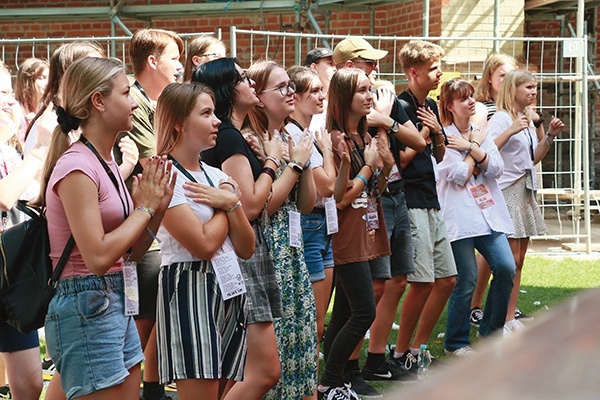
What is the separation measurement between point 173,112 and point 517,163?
3.92 meters

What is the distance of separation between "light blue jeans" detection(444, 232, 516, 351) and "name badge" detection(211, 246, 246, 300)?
2.90 m

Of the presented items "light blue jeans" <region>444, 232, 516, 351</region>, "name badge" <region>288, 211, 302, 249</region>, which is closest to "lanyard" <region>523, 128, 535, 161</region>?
"light blue jeans" <region>444, 232, 516, 351</region>

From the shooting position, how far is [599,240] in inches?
433

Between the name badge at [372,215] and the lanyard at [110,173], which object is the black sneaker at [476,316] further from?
the lanyard at [110,173]

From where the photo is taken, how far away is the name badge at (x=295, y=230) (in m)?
4.23

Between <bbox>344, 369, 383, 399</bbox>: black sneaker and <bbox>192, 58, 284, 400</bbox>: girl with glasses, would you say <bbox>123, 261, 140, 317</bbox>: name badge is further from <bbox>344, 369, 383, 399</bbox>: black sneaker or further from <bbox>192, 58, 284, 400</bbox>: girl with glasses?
<bbox>344, 369, 383, 399</bbox>: black sneaker

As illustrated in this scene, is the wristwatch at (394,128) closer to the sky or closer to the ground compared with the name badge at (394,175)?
closer to the sky

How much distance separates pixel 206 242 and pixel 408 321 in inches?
112

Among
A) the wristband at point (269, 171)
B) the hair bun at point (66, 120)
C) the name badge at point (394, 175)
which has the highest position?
the hair bun at point (66, 120)

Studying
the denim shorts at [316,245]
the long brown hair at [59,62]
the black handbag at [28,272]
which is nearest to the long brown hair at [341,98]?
the denim shorts at [316,245]

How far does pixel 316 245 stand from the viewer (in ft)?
15.6

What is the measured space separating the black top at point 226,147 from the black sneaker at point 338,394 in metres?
1.58

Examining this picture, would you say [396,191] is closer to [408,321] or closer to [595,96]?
[408,321]

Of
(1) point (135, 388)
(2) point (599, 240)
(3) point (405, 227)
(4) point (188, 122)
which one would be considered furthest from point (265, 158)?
(2) point (599, 240)
